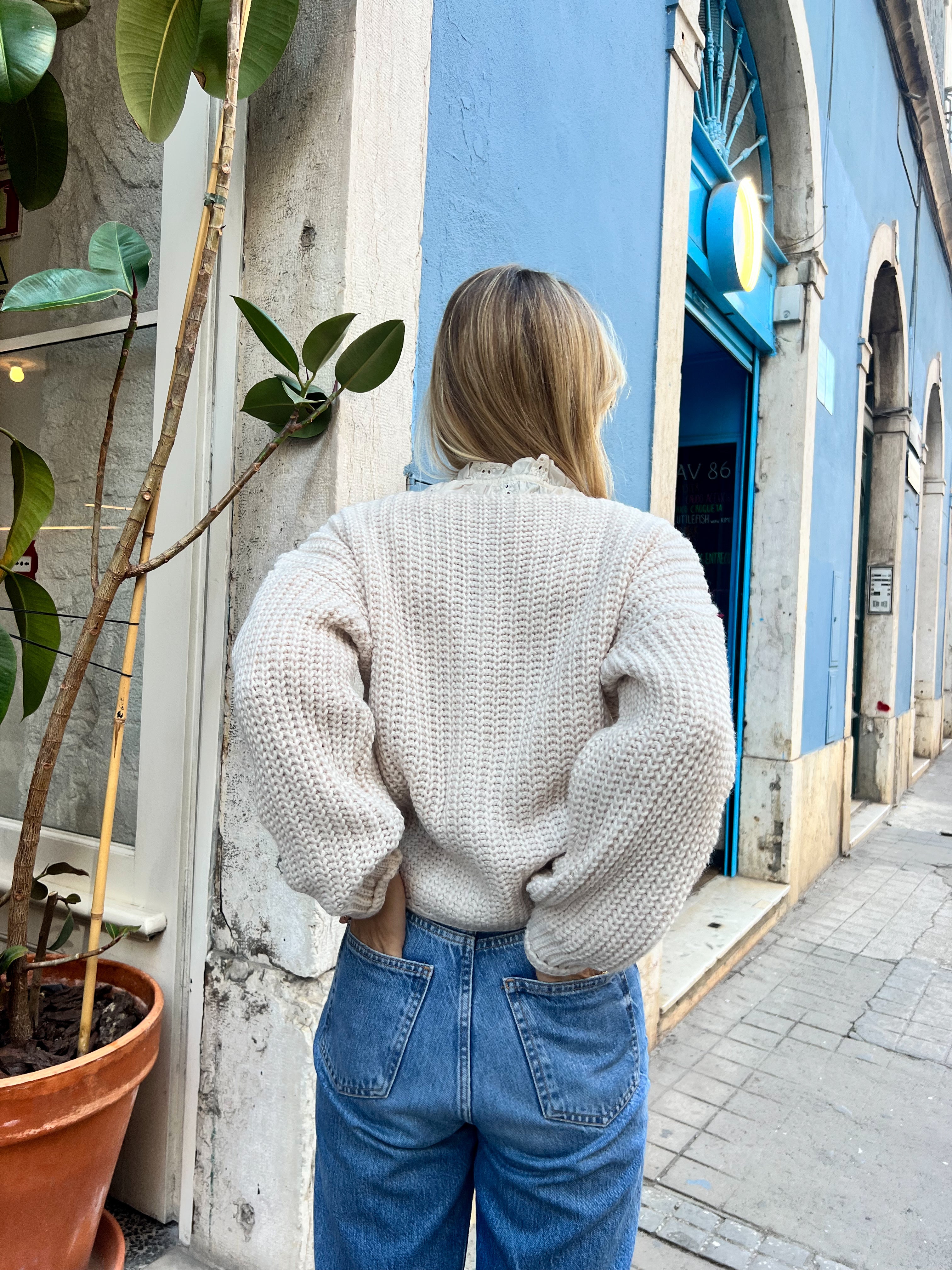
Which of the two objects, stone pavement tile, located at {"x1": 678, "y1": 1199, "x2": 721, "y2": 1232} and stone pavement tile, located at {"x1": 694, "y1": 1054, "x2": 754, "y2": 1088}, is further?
stone pavement tile, located at {"x1": 694, "y1": 1054, "x2": 754, "y2": 1088}

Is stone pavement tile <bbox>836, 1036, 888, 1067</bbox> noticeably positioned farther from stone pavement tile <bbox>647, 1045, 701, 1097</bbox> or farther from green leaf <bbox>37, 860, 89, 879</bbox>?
green leaf <bbox>37, 860, 89, 879</bbox>

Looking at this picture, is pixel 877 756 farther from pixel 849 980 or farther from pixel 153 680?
pixel 153 680

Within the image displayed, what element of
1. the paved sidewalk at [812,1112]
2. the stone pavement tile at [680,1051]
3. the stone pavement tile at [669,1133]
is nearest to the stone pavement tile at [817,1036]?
the paved sidewalk at [812,1112]

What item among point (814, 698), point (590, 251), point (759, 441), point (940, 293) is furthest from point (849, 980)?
point (940, 293)

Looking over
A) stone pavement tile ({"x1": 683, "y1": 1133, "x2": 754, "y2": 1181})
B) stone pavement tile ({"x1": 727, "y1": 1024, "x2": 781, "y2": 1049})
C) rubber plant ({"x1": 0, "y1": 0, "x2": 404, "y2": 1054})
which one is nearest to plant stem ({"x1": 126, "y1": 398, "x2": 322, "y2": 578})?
rubber plant ({"x1": 0, "y1": 0, "x2": 404, "y2": 1054})

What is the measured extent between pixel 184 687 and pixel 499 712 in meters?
1.05

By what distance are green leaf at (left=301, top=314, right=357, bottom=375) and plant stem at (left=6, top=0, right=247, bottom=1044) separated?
0.65 ft

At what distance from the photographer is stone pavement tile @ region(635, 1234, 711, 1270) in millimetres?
2176

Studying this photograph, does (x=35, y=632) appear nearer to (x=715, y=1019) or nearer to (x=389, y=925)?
(x=389, y=925)

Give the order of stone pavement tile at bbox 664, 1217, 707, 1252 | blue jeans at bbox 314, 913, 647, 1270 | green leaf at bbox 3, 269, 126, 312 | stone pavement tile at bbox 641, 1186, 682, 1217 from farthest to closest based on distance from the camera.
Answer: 1. stone pavement tile at bbox 641, 1186, 682, 1217
2. stone pavement tile at bbox 664, 1217, 707, 1252
3. green leaf at bbox 3, 269, 126, 312
4. blue jeans at bbox 314, 913, 647, 1270

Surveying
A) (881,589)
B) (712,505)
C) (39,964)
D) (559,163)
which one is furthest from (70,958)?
(881,589)

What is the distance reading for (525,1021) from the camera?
1115mm

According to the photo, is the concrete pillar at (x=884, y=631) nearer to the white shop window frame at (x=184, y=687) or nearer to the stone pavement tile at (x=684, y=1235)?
the stone pavement tile at (x=684, y=1235)

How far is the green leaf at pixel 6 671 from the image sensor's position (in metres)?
1.62
